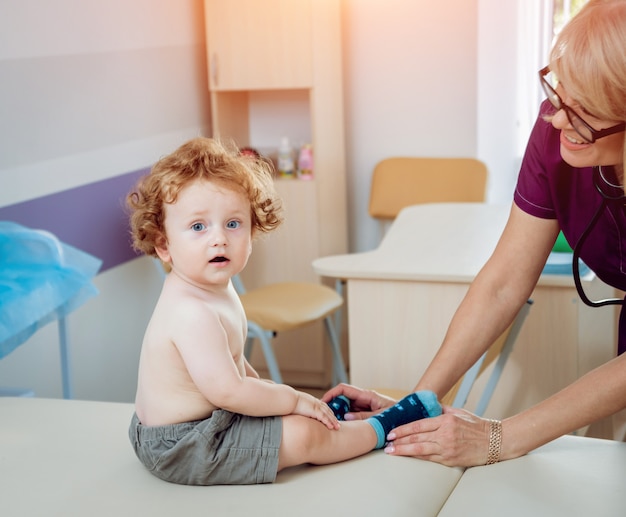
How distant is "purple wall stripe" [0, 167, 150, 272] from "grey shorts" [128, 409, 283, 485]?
4.95 feet

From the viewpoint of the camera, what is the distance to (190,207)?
49.7 inches

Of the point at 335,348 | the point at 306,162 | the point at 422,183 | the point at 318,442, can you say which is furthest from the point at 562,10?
the point at 318,442

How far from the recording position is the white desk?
233 centimetres

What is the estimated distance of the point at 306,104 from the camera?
13.1 feet

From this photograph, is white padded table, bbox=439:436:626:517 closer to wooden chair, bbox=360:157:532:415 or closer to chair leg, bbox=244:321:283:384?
chair leg, bbox=244:321:283:384

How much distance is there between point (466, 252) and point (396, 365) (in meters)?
0.38

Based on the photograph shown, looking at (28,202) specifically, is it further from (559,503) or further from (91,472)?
(559,503)

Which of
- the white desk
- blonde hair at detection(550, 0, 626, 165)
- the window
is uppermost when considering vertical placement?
the window

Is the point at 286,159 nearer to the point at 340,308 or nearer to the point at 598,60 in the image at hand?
the point at 340,308

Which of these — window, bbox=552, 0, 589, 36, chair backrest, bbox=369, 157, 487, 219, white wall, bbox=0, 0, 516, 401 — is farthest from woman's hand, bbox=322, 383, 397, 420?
window, bbox=552, 0, 589, 36

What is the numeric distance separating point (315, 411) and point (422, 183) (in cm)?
254

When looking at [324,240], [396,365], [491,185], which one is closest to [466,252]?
[396,365]

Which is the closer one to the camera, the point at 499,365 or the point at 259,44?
the point at 499,365

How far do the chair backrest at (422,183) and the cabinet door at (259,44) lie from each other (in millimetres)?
546
